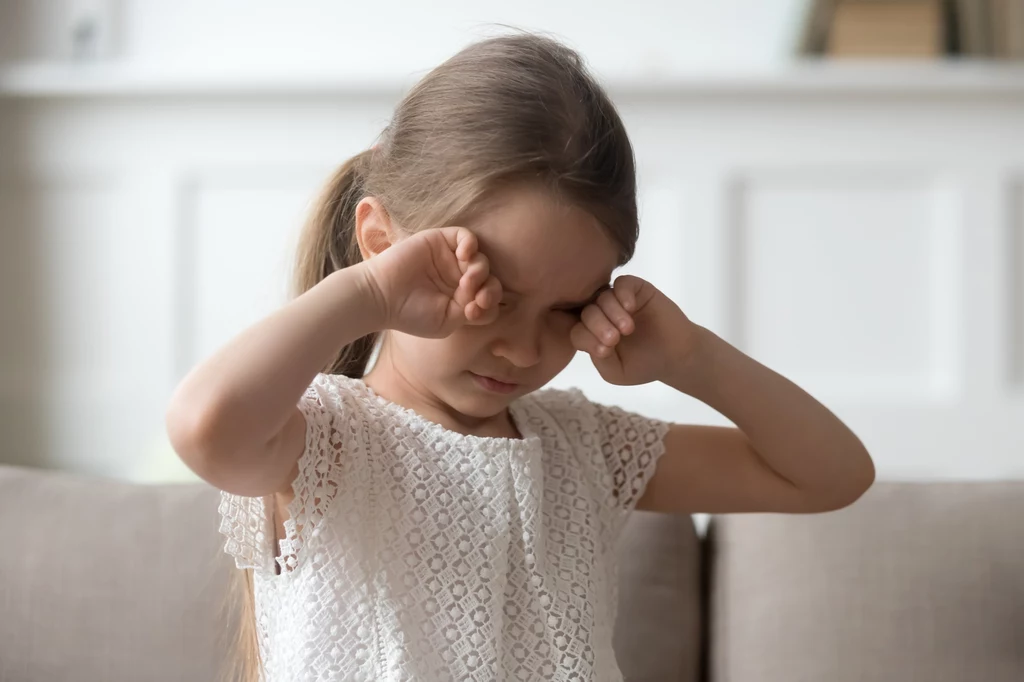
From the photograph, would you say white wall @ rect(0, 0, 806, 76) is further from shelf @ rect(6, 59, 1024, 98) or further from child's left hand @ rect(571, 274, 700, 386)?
child's left hand @ rect(571, 274, 700, 386)

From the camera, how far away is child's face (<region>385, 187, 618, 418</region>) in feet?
2.81

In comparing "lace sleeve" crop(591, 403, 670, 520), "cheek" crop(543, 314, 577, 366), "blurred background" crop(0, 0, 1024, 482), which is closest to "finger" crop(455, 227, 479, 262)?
"cheek" crop(543, 314, 577, 366)

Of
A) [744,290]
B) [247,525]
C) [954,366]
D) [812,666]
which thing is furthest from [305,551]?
[954,366]

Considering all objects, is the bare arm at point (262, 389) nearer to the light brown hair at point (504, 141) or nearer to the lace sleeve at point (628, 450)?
the light brown hair at point (504, 141)

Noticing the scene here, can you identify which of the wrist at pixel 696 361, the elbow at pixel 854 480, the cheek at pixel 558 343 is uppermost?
the cheek at pixel 558 343

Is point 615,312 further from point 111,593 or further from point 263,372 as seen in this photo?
point 111,593

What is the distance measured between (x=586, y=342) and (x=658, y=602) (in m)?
0.47

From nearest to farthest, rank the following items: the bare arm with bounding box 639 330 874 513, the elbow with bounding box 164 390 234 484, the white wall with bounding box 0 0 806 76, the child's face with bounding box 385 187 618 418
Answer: the elbow with bounding box 164 390 234 484
the child's face with bounding box 385 187 618 418
the bare arm with bounding box 639 330 874 513
the white wall with bounding box 0 0 806 76

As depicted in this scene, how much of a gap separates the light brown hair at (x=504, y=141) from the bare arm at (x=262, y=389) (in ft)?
0.40

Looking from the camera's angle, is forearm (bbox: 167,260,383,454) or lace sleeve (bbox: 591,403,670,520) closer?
forearm (bbox: 167,260,383,454)

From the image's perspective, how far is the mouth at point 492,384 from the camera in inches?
36.4

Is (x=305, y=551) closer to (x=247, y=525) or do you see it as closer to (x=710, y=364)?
(x=247, y=525)

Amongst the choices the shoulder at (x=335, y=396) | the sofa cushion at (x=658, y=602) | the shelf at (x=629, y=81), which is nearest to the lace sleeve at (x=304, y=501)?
the shoulder at (x=335, y=396)

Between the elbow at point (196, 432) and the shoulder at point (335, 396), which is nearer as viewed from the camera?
the elbow at point (196, 432)
